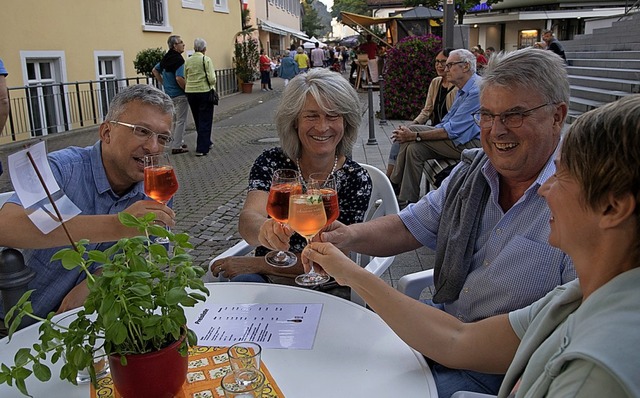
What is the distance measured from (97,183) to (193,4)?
1731 cm

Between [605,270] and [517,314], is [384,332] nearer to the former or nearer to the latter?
[517,314]

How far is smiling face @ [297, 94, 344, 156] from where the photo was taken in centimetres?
269

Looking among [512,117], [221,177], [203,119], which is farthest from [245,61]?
[512,117]

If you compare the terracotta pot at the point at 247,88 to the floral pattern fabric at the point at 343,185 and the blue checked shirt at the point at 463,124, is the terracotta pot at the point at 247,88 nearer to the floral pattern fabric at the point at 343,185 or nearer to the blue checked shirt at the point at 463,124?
the blue checked shirt at the point at 463,124

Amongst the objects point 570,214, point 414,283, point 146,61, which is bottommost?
point 414,283

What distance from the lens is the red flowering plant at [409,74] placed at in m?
11.6

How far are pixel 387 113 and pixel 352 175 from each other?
9784 mm

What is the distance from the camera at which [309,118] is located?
270 cm

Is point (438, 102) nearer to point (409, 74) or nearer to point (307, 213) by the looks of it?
point (409, 74)

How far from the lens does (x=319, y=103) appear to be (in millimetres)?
2680

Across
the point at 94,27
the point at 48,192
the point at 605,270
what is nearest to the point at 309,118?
the point at 48,192

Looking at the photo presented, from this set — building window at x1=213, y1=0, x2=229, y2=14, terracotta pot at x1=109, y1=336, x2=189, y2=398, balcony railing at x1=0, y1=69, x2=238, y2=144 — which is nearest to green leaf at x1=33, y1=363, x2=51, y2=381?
terracotta pot at x1=109, y1=336, x2=189, y2=398

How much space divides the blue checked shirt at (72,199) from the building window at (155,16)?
44.2 ft

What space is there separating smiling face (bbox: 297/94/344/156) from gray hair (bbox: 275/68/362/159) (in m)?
0.02
